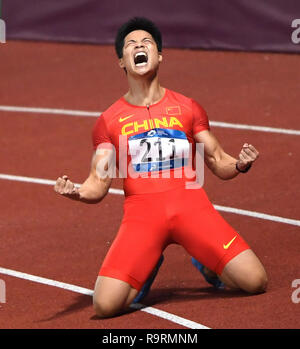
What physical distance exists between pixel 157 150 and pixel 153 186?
0.25 m

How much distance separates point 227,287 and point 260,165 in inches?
120

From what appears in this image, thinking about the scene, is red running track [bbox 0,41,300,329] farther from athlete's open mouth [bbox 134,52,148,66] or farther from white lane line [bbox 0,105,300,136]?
athlete's open mouth [bbox 134,52,148,66]

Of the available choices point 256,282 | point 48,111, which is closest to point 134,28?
point 256,282

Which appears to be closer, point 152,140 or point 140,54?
point 152,140

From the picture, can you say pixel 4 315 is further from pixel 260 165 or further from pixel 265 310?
pixel 260 165

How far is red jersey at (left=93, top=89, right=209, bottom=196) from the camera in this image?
722cm

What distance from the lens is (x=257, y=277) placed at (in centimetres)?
708

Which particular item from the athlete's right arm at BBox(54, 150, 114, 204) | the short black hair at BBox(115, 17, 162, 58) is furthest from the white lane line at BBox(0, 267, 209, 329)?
the short black hair at BBox(115, 17, 162, 58)

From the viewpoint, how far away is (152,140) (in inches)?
284

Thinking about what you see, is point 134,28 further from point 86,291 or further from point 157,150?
point 86,291

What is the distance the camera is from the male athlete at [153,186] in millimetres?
7059

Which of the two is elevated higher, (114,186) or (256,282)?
(114,186)

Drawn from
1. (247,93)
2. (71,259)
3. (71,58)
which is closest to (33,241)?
(71,259)
